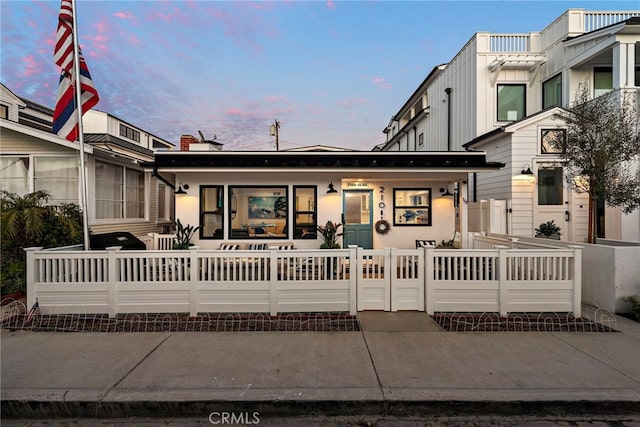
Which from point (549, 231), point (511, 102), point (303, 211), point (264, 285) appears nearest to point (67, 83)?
point (264, 285)

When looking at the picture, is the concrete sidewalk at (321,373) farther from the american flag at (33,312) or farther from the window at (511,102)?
the window at (511,102)

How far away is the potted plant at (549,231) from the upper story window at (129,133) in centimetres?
2399

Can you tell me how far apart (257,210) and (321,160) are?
2.17 m

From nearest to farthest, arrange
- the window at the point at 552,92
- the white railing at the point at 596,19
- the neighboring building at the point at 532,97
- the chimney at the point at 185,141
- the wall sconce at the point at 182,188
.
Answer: the wall sconce at the point at 182,188, the neighboring building at the point at 532,97, the white railing at the point at 596,19, the window at the point at 552,92, the chimney at the point at 185,141

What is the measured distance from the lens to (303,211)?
8.17 metres

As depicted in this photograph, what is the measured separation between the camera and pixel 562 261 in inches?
197

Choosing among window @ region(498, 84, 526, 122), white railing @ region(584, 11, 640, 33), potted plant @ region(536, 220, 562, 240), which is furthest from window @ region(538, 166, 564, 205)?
white railing @ region(584, 11, 640, 33)

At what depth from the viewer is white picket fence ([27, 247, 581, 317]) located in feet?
15.8

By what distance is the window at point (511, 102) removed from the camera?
40.4 feet

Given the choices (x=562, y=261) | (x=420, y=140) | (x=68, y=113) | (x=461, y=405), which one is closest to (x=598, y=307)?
(x=562, y=261)

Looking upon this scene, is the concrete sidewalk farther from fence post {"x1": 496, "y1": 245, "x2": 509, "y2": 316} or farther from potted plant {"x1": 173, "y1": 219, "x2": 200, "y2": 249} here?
potted plant {"x1": 173, "y1": 219, "x2": 200, "y2": 249}

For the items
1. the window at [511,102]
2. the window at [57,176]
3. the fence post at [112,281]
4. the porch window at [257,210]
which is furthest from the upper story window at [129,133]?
the window at [511,102]

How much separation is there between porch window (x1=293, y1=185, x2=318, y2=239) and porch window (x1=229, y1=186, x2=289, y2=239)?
27 cm

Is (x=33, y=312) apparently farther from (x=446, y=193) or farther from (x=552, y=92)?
(x=552, y=92)
